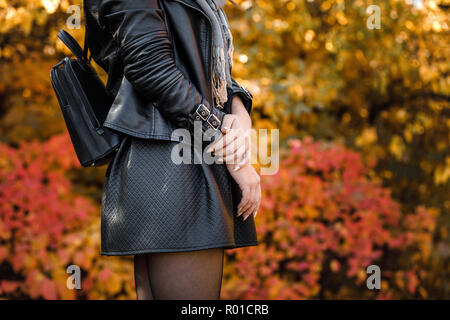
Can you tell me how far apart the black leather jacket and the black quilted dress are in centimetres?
8

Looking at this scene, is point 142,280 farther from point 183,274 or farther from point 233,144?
point 233,144

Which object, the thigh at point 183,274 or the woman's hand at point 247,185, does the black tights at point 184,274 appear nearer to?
the thigh at point 183,274

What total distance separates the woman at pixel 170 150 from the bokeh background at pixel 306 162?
6.46ft

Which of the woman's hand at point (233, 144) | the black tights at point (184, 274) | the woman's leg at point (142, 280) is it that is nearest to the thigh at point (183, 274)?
the black tights at point (184, 274)

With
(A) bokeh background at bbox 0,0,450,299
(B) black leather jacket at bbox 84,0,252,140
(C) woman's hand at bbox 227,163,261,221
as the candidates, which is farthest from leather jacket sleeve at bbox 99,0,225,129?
(A) bokeh background at bbox 0,0,450,299

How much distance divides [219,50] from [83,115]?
1.49 feet

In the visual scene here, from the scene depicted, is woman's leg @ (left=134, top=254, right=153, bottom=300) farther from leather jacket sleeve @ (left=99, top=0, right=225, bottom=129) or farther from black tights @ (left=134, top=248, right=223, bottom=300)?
leather jacket sleeve @ (left=99, top=0, right=225, bottom=129)

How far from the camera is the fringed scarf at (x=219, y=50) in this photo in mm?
1306

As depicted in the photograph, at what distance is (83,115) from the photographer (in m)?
1.35

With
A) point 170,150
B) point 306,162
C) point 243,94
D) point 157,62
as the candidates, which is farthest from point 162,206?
point 306,162

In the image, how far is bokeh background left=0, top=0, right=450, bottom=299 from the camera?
10.2 ft

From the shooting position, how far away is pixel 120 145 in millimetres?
1323
